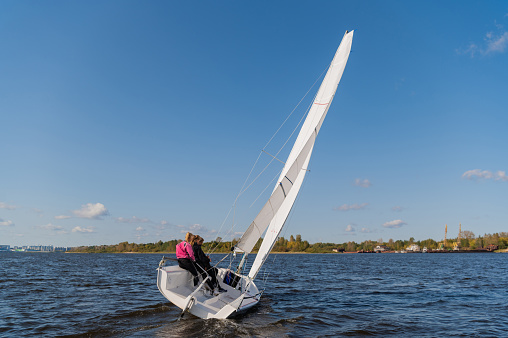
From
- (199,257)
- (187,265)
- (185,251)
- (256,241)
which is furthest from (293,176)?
(187,265)

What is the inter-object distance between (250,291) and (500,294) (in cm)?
1308

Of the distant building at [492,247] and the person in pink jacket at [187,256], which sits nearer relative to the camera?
the person in pink jacket at [187,256]

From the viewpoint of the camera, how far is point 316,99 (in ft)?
42.5

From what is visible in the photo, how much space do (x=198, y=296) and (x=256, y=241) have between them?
2.52 metres

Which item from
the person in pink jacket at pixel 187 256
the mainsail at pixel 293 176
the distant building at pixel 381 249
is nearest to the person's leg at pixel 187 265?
the person in pink jacket at pixel 187 256

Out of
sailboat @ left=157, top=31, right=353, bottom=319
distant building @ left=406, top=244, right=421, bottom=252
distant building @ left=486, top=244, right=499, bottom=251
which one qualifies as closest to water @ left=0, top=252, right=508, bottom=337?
sailboat @ left=157, top=31, right=353, bottom=319

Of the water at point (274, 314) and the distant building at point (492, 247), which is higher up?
the water at point (274, 314)

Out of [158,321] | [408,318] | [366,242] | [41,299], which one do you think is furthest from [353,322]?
[366,242]

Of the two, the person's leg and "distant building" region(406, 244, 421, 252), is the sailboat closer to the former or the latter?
the person's leg

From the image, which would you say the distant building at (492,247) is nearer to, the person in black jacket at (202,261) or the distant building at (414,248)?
the distant building at (414,248)

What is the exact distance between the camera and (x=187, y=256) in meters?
10.5

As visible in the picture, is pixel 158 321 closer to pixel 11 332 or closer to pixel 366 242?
pixel 11 332

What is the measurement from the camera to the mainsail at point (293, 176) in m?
10.1

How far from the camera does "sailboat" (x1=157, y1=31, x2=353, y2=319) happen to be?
31.1 feet
